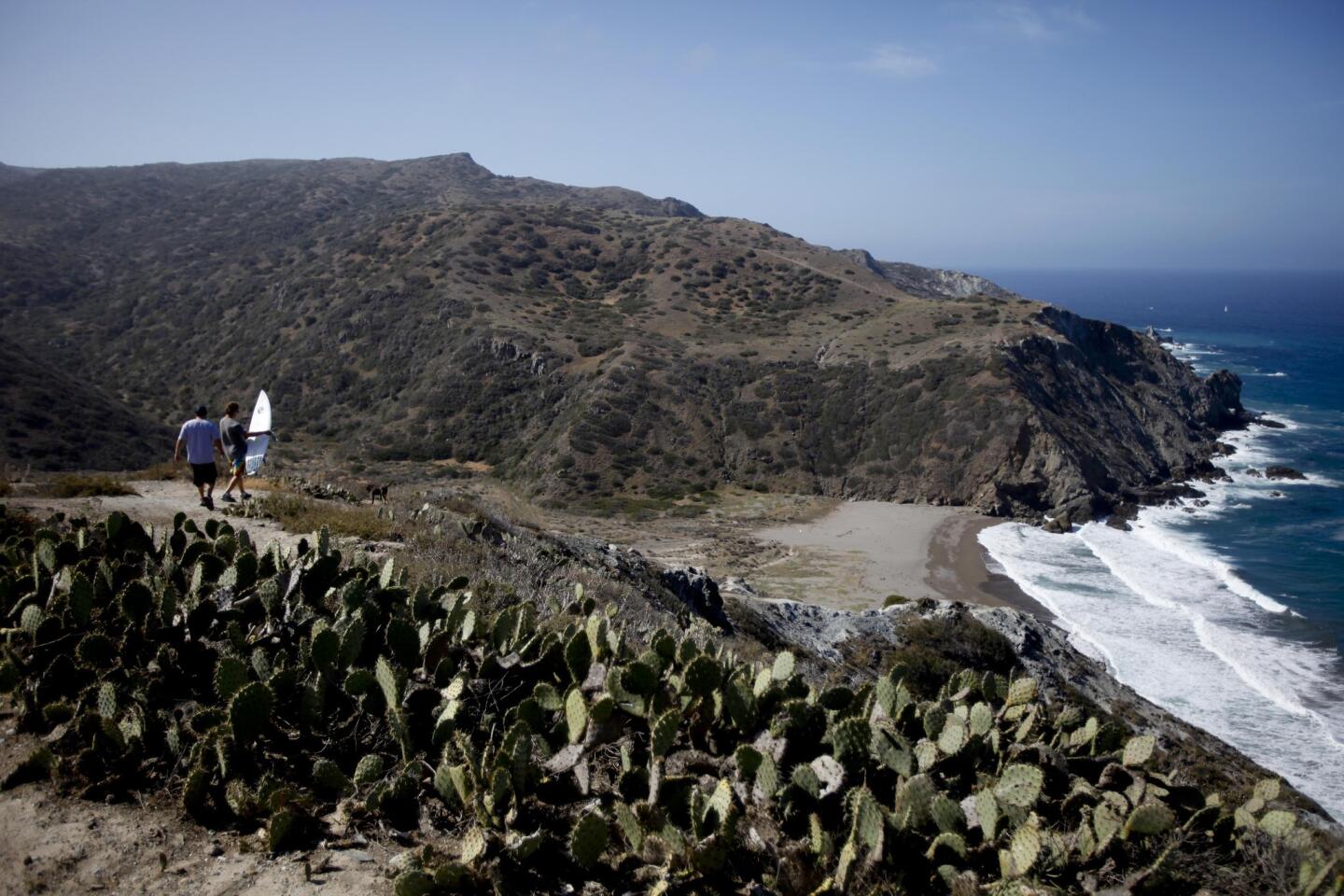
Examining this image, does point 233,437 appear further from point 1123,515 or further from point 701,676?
point 1123,515

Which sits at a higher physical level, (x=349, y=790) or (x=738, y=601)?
(x=349, y=790)

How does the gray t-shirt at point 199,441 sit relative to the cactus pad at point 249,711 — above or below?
above

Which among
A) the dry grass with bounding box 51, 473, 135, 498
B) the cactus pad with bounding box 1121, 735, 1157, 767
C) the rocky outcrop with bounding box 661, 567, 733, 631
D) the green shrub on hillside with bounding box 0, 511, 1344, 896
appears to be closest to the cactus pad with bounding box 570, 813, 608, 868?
the green shrub on hillside with bounding box 0, 511, 1344, 896

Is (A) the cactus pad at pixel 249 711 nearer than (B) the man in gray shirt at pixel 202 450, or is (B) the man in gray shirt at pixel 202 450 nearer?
(A) the cactus pad at pixel 249 711

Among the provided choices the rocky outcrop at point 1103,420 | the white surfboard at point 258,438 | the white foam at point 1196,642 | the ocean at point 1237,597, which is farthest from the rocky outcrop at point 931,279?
the white surfboard at point 258,438

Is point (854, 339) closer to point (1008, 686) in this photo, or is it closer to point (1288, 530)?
point (1288, 530)

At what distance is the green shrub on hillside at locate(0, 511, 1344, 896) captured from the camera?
12.1 ft

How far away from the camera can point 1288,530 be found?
112 ft

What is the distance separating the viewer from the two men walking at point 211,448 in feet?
34.4

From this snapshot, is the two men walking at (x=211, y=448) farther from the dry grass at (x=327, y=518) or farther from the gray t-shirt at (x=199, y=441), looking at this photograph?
the dry grass at (x=327, y=518)

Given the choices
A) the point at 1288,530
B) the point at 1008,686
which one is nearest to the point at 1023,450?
the point at 1288,530

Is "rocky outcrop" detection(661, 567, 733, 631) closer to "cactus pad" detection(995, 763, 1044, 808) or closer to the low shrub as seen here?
the low shrub

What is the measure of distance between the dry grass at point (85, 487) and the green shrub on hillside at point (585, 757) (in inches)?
262

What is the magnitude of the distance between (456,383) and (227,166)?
8957 cm
